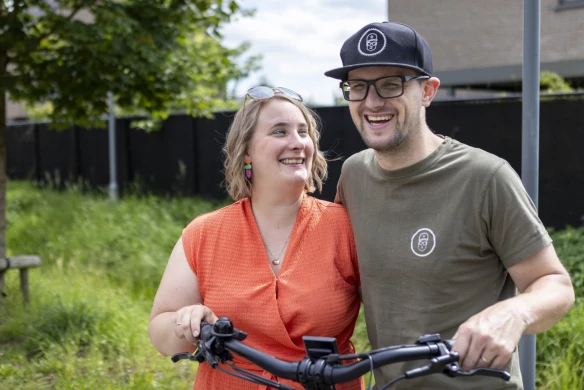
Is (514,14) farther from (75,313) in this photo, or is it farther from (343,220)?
(343,220)

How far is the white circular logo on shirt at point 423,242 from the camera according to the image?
2338 millimetres

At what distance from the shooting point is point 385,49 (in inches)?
93.6

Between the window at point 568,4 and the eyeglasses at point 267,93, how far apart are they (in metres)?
11.4

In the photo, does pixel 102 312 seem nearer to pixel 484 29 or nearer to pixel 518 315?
pixel 518 315

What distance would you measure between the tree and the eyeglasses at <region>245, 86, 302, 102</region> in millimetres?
4139

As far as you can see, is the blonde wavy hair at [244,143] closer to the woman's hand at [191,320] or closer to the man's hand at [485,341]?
the woman's hand at [191,320]

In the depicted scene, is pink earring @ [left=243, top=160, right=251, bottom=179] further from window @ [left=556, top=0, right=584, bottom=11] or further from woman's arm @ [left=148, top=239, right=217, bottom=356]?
window @ [left=556, top=0, right=584, bottom=11]

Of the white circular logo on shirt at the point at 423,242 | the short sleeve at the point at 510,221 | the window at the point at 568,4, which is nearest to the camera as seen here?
the short sleeve at the point at 510,221

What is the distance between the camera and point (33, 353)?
19.9ft

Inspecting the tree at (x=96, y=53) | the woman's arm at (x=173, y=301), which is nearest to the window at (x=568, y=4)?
the tree at (x=96, y=53)

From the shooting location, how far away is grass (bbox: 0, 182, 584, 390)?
17.0 ft

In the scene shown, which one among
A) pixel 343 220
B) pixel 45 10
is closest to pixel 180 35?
pixel 45 10

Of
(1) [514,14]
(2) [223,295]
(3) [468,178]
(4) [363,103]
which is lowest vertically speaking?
(2) [223,295]

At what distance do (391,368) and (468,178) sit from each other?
658mm
